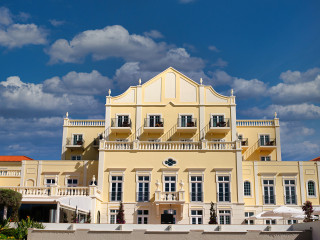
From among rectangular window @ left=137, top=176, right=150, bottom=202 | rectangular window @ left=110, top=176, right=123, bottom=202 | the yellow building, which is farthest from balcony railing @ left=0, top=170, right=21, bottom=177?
rectangular window @ left=137, top=176, right=150, bottom=202

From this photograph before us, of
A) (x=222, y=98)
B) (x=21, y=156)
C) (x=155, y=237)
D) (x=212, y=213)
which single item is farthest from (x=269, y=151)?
(x=21, y=156)

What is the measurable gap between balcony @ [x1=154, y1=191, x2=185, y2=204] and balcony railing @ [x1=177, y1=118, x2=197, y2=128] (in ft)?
27.7

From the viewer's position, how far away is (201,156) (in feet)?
132

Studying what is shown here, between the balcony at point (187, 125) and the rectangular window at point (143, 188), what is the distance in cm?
695

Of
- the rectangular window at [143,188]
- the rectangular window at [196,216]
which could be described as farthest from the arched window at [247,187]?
the rectangular window at [143,188]

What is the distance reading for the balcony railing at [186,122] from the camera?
4441 centimetres

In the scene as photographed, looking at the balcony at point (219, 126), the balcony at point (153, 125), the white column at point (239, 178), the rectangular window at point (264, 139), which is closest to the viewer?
the white column at point (239, 178)

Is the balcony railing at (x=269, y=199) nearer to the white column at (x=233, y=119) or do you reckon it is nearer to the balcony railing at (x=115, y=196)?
the white column at (x=233, y=119)

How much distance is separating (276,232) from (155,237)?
7494 mm

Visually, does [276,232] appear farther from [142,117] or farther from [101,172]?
[142,117]

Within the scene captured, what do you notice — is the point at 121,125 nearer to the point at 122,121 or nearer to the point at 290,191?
Result: the point at 122,121

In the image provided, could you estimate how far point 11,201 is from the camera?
99.2ft

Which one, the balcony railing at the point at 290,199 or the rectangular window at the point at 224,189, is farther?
the balcony railing at the point at 290,199

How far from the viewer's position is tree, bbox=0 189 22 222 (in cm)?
2998
